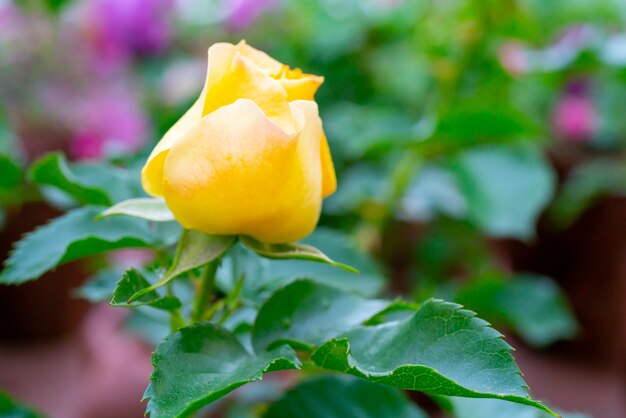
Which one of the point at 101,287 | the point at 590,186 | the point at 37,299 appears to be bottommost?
the point at 37,299

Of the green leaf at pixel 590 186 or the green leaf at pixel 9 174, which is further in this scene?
the green leaf at pixel 590 186

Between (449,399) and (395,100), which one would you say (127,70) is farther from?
(449,399)

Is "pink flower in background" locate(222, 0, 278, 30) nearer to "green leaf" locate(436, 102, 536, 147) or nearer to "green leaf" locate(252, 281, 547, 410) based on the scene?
"green leaf" locate(436, 102, 536, 147)

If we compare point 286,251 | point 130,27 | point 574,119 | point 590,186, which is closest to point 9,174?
point 286,251

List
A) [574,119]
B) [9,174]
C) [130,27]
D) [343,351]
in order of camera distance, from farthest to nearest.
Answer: [574,119], [130,27], [9,174], [343,351]

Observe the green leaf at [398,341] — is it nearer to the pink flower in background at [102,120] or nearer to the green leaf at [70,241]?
the green leaf at [70,241]

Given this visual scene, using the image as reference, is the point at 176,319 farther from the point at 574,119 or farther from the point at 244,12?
the point at 574,119

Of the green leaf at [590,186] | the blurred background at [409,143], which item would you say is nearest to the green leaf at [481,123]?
the blurred background at [409,143]
